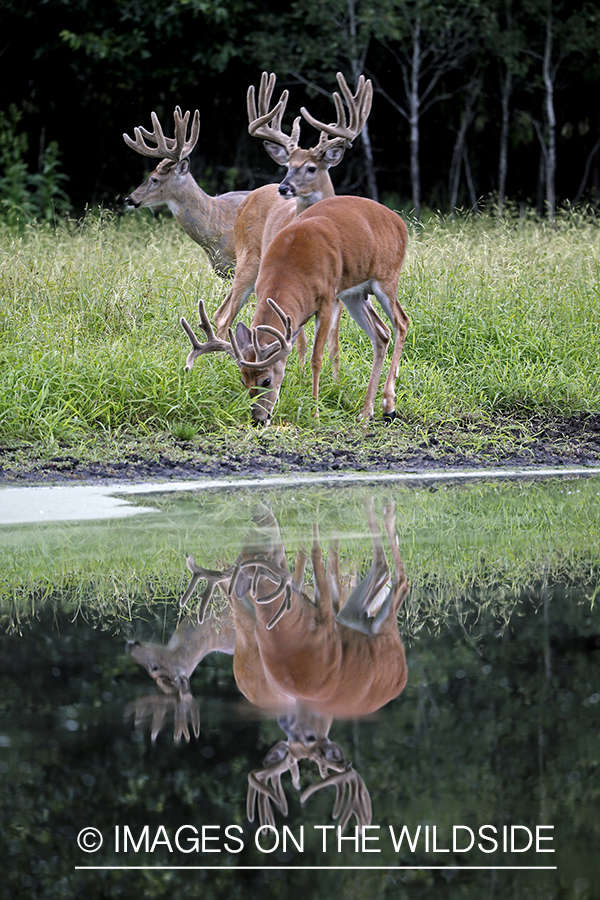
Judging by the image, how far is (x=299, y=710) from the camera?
3.03 meters

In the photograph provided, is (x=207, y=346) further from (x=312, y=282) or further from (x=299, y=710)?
(x=299, y=710)

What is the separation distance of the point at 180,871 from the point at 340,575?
230cm

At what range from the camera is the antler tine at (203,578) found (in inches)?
162

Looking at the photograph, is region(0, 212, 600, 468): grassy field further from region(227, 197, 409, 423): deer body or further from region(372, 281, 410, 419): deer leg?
region(227, 197, 409, 423): deer body

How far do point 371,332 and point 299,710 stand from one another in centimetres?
585

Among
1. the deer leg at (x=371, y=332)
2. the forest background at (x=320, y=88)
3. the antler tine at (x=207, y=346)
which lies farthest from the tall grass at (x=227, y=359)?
the forest background at (x=320, y=88)

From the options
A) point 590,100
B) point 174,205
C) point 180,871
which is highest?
point 590,100

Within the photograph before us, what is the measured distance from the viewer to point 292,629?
12.4ft

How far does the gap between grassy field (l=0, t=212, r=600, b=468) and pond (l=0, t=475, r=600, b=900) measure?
2.61m

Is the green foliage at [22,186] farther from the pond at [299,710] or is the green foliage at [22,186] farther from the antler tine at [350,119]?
the pond at [299,710]

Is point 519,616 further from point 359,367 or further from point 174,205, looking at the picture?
point 174,205

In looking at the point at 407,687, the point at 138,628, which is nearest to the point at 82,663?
the point at 138,628

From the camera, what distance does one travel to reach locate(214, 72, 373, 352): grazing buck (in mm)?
8539

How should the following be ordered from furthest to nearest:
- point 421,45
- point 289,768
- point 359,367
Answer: point 421,45 → point 359,367 → point 289,768
